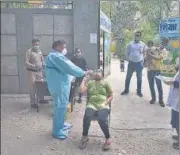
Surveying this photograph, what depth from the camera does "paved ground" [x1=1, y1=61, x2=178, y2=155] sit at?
545cm

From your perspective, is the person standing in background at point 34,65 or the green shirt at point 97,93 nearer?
the green shirt at point 97,93

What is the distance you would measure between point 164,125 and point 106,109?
1.58 metres

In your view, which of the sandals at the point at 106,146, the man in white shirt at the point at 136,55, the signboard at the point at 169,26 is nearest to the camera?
the sandals at the point at 106,146

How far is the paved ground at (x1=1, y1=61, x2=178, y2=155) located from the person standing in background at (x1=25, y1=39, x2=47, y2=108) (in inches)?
13.8

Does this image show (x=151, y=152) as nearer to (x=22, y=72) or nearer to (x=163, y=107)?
(x=163, y=107)

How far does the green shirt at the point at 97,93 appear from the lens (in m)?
5.68

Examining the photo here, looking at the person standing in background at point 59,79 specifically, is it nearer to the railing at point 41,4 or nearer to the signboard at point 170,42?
the signboard at point 170,42

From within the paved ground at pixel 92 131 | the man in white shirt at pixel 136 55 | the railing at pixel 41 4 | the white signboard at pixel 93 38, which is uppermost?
the railing at pixel 41 4

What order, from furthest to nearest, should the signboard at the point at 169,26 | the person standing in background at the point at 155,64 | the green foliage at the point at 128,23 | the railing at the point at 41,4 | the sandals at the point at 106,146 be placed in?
the green foliage at the point at 128,23 → the railing at the point at 41,4 → the person standing in background at the point at 155,64 → the signboard at the point at 169,26 → the sandals at the point at 106,146

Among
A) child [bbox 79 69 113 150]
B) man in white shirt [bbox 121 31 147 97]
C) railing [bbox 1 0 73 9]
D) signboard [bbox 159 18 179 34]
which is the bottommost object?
child [bbox 79 69 113 150]

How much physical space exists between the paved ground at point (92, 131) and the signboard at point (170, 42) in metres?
0.84

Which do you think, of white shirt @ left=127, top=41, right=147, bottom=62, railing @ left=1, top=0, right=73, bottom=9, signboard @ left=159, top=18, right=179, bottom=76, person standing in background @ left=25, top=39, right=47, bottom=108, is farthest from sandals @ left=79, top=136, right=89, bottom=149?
railing @ left=1, top=0, right=73, bottom=9

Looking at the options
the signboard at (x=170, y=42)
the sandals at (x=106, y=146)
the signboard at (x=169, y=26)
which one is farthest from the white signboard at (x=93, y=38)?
the sandals at (x=106, y=146)

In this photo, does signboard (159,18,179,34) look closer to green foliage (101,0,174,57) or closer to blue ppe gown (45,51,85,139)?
blue ppe gown (45,51,85,139)
